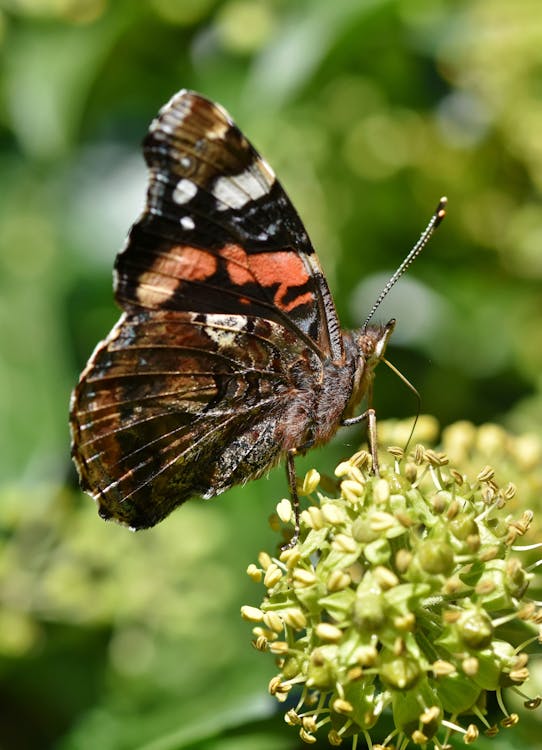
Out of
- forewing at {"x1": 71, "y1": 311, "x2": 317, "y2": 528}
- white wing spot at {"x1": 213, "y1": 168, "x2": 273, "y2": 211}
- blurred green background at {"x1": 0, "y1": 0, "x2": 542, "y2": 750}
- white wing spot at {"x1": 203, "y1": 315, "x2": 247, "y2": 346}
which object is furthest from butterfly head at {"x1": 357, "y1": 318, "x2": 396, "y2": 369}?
blurred green background at {"x1": 0, "y1": 0, "x2": 542, "y2": 750}

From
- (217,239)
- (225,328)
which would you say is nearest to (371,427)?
(225,328)

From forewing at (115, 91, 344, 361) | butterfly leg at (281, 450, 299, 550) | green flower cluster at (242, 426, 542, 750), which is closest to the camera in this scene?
green flower cluster at (242, 426, 542, 750)

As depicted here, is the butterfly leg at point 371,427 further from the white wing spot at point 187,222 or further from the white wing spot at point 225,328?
the white wing spot at point 187,222

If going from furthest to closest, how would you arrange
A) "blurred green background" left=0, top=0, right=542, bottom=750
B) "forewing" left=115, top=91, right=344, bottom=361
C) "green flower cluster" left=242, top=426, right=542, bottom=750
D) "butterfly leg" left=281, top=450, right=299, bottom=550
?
1. "blurred green background" left=0, top=0, right=542, bottom=750
2. "forewing" left=115, top=91, right=344, bottom=361
3. "butterfly leg" left=281, top=450, right=299, bottom=550
4. "green flower cluster" left=242, top=426, right=542, bottom=750

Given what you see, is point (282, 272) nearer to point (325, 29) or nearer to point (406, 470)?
point (406, 470)

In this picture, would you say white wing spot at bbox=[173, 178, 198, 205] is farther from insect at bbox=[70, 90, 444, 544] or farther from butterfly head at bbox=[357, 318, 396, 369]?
butterfly head at bbox=[357, 318, 396, 369]

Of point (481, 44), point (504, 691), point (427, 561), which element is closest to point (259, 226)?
point (427, 561)
